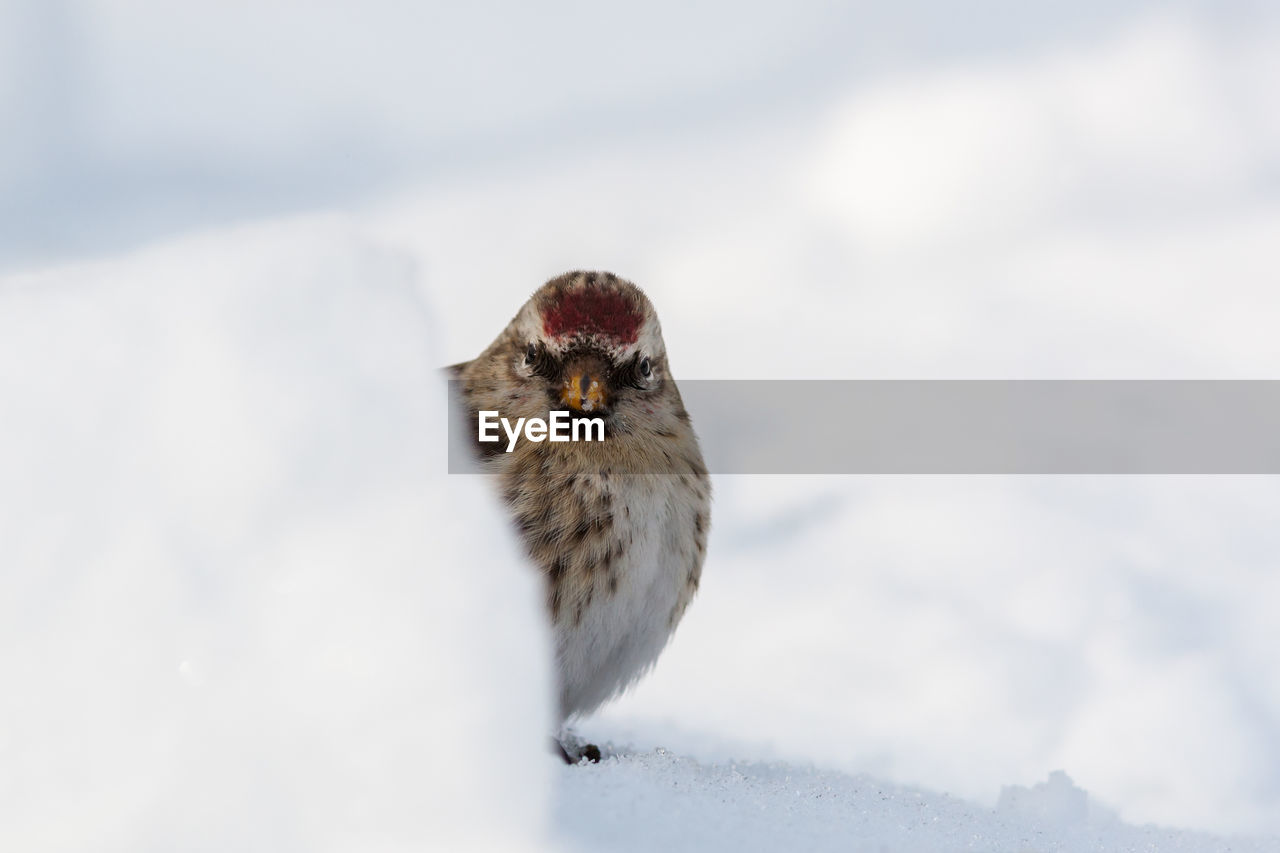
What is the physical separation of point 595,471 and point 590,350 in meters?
0.36

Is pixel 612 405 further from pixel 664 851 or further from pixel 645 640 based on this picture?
pixel 664 851

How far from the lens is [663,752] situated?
13.6ft

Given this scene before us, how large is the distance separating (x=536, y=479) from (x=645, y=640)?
0.70m

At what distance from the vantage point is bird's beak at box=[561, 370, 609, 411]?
3.66m

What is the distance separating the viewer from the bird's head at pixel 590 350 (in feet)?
12.2

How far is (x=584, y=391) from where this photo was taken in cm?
365

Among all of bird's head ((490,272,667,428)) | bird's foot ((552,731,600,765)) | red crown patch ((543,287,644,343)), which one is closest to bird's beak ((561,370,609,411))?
bird's head ((490,272,667,428))

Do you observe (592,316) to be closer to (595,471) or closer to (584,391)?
(584,391)

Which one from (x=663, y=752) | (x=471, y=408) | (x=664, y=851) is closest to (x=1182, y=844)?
(x=663, y=752)

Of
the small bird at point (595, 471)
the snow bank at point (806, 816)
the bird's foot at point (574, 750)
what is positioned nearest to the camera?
the snow bank at point (806, 816)

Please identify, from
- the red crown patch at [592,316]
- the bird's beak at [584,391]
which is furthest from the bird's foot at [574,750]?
the red crown patch at [592,316]

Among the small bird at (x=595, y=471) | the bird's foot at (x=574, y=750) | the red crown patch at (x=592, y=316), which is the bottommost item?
the bird's foot at (x=574, y=750)

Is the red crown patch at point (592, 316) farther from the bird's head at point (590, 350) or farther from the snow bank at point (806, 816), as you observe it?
the snow bank at point (806, 816)

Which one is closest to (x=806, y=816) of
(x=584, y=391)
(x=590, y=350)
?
(x=584, y=391)
